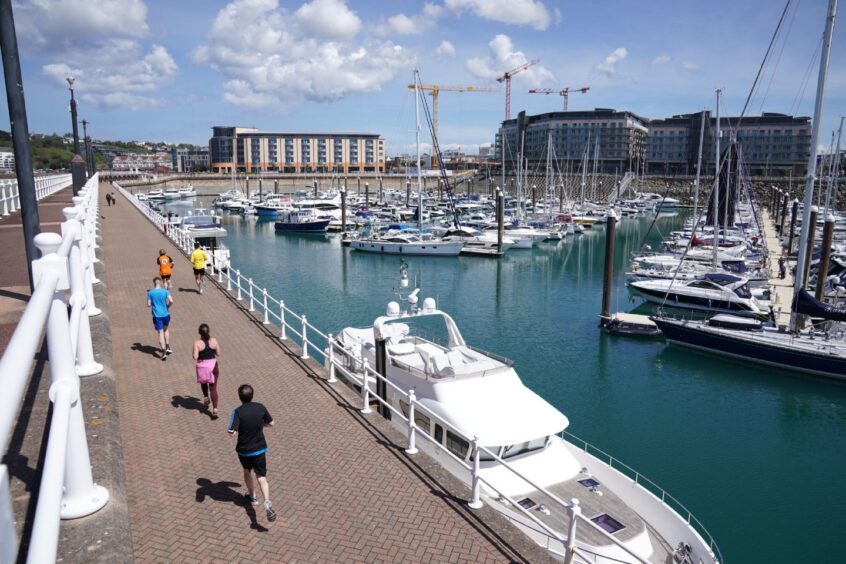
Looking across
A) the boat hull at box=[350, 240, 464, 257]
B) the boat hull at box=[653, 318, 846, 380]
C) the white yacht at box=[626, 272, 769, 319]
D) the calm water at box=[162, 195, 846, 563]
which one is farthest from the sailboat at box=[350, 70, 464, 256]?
the boat hull at box=[653, 318, 846, 380]

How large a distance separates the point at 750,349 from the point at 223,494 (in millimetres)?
26489

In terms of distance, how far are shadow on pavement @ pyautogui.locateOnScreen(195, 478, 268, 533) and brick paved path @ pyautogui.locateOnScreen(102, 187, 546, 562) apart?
14 millimetres

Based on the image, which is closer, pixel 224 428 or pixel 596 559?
pixel 224 428

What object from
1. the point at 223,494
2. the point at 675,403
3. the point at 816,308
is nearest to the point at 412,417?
the point at 223,494

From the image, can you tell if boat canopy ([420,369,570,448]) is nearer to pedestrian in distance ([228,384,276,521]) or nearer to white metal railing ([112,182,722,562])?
white metal railing ([112,182,722,562])

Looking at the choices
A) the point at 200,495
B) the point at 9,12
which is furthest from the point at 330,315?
the point at 200,495

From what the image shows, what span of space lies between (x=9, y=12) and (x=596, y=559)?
15878 mm

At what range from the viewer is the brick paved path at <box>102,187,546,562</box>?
6.91 meters

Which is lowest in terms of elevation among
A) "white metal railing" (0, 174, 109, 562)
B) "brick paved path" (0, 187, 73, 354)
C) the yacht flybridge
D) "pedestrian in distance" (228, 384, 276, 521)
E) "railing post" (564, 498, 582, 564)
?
the yacht flybridge

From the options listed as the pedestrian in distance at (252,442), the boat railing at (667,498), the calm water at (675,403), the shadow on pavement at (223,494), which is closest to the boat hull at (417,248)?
the calm water at (675,403)

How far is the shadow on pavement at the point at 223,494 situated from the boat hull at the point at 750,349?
85.6ft

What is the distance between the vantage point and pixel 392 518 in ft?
24.9

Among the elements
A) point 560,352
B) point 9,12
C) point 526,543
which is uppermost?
point 9,12

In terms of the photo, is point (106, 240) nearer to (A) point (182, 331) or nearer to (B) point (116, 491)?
(A) point (182, 331)
